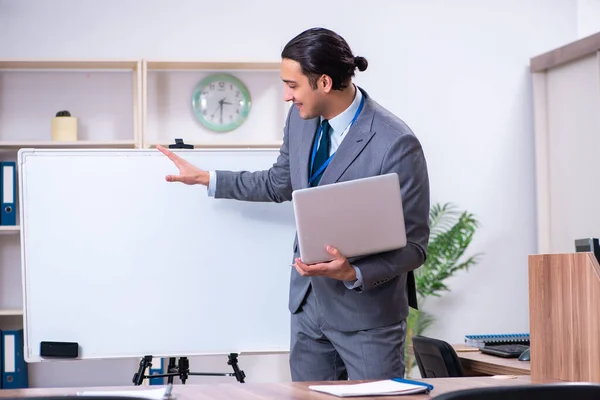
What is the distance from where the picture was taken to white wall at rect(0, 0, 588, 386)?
15.8 ft

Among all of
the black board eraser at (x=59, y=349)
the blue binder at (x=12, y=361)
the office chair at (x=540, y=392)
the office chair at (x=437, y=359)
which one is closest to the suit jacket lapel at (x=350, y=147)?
the office chair at (x=437, y=359)

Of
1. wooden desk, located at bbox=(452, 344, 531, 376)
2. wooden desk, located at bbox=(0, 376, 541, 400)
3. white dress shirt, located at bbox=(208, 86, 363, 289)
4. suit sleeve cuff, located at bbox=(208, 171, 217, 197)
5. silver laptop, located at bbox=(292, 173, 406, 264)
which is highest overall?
white dress shirt, located at bbox=(208, 86, 363, 289)

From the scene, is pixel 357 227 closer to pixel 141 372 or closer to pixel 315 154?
pixel 315 154

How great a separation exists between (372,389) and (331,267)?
573mm

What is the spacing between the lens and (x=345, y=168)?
225cm

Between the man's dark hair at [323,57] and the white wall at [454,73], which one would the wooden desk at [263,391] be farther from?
the white wall at [454,73]

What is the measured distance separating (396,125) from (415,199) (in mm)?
211

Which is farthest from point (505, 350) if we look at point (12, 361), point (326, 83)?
point (12, 361)

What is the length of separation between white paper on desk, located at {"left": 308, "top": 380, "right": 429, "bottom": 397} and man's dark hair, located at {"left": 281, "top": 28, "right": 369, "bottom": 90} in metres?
1.00

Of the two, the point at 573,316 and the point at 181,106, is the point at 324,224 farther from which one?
the point at 181,106

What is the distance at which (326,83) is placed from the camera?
231cm

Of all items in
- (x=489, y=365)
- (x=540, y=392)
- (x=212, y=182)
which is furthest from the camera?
(x=212, y=182)

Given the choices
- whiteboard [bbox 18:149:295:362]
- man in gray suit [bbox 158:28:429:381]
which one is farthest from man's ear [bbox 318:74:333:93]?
whiteboard [bbox 18:149:295:362]

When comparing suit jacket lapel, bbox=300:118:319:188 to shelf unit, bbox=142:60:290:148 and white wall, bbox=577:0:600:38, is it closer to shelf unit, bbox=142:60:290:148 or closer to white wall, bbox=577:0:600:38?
shelf unit, bbox=142:60:290:148
